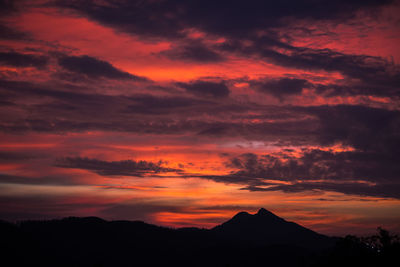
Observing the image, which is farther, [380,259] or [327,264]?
[327,264]

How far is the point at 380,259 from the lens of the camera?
86.7 metres

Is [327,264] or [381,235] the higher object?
[381,235]

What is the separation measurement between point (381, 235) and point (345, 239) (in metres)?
7.72

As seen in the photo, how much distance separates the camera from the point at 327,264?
315 ft

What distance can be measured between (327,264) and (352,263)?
5938 millimetres

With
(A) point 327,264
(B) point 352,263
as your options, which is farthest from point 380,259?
(A) point 327,264

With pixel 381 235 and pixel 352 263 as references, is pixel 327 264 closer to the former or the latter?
pixel 352 263

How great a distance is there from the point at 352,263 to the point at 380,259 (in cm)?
686

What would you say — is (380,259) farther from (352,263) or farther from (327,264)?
A: (327,264)

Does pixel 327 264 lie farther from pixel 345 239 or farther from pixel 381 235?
pixel 381 235

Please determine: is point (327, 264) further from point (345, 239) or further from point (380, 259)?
point (380, 259)

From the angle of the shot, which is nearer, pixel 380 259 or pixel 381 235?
pixel 380 259

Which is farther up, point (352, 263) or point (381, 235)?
point (381, 235)

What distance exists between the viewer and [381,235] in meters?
92.8
